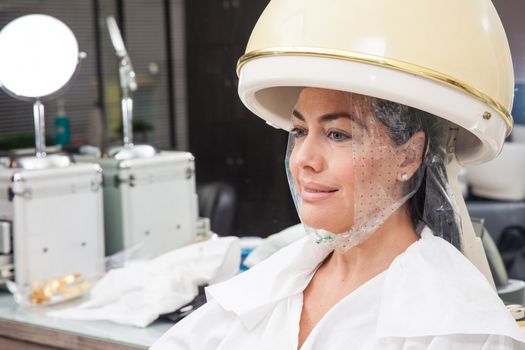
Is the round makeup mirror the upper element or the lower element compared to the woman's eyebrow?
upper

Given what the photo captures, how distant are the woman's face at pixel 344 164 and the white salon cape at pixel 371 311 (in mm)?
119

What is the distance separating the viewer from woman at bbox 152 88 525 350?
1.34 m

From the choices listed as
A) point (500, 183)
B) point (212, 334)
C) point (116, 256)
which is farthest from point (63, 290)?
point (500, 183)

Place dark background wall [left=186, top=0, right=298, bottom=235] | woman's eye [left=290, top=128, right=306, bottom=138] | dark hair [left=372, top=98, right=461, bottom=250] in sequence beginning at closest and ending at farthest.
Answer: dark hair [left=372, top=98, right=461, bottom=250] → woman's eye [left=290, top=128, right=306, bottom=138] → dark background wall [left=186, top=0, right=298, bottom=235]

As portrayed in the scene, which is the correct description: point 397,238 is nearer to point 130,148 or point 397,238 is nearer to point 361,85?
point 361,85

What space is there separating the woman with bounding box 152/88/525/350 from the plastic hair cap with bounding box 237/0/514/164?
147mm

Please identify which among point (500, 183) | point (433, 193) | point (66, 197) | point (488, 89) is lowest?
point (500, 183)

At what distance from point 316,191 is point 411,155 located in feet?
0.60

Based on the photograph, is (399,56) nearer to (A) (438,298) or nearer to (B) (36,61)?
(A) (438,298)

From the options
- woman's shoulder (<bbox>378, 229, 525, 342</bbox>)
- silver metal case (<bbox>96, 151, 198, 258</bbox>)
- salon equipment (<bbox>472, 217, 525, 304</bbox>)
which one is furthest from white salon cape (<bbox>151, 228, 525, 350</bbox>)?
silver metal case (<bbox>96, 151, 198, 258</bbox>)

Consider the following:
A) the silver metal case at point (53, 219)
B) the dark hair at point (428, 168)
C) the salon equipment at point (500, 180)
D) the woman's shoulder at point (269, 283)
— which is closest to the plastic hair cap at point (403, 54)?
the dark hair at point (428, 168)

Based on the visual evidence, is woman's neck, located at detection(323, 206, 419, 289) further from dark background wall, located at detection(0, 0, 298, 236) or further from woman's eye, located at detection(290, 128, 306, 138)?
dark background wall, located at detection(0, 0, 298, 236)

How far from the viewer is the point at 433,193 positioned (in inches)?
60.4

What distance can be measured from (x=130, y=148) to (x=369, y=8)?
1675 mm
